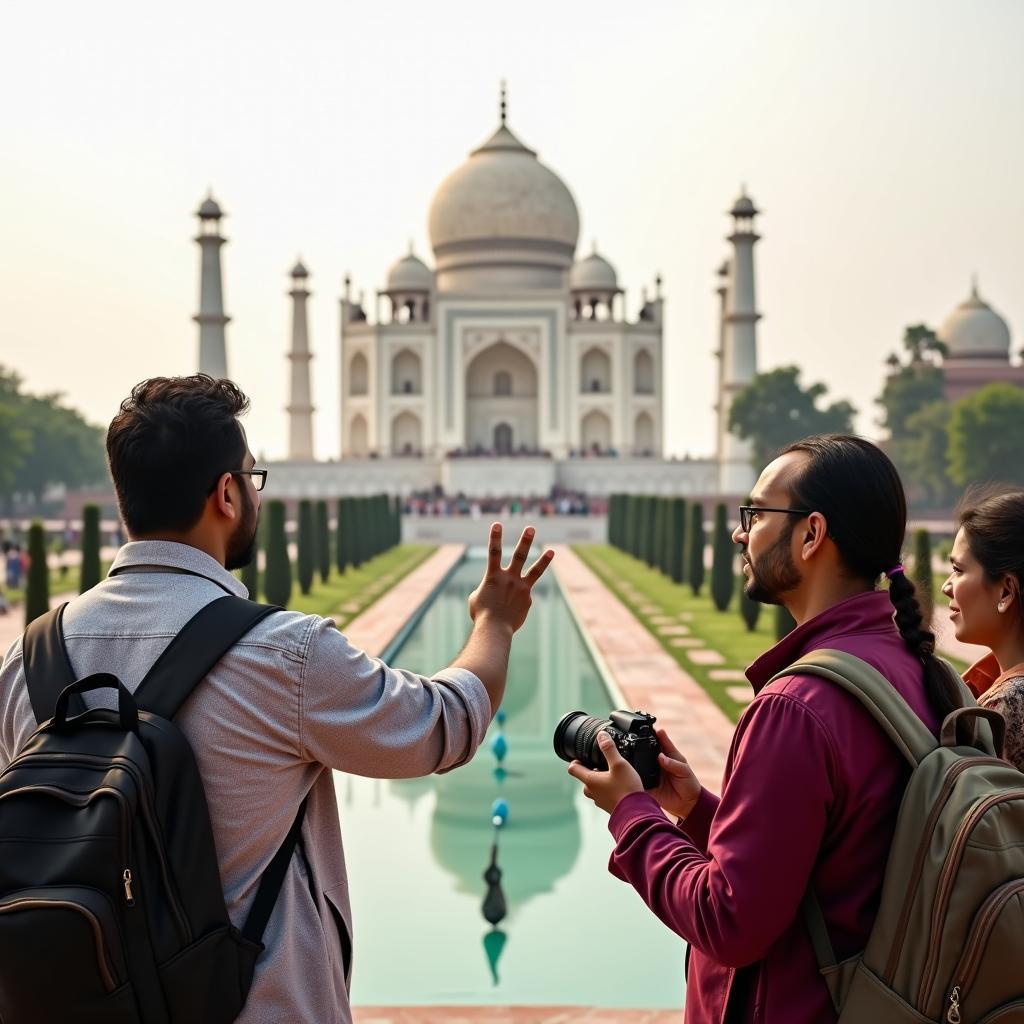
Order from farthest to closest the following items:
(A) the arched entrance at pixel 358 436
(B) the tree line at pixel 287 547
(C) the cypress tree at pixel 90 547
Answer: (A) the arched entrance at pixel 358 436 < (C) the cypress tree at pixel 90 547 < (B) the tree line at pixel 287 547

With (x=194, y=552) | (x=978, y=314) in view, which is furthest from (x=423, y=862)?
(x=978, y=314)

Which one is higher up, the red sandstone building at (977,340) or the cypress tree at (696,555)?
the red sandstone building at (977,340)

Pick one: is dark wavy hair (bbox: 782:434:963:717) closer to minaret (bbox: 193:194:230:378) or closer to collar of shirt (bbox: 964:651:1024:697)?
collar of shirt (bbox: 964:651:1024:697)

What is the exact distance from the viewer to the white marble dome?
109ft

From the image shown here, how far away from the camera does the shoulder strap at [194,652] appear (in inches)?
49.3

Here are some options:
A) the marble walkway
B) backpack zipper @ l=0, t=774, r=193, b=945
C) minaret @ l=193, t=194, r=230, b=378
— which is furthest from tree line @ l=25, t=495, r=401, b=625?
minaret @ l=193, t=194, r=230, b=378

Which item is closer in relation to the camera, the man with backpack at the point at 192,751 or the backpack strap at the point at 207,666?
the man with backpack at the point at 192,751

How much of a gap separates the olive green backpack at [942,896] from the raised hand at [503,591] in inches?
14.9

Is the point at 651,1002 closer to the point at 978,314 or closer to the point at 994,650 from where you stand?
the point at 994,650

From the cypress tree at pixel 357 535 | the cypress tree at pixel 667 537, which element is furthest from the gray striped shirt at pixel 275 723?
the cypress tree at pixel 357 535

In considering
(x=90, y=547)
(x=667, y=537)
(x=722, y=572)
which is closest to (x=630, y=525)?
(x=667, y=537)

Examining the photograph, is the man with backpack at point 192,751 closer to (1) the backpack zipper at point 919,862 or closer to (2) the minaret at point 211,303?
(1) the backpack zipper at point 919,862

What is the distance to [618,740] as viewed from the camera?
1443mm

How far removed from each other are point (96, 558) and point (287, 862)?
358 inches
